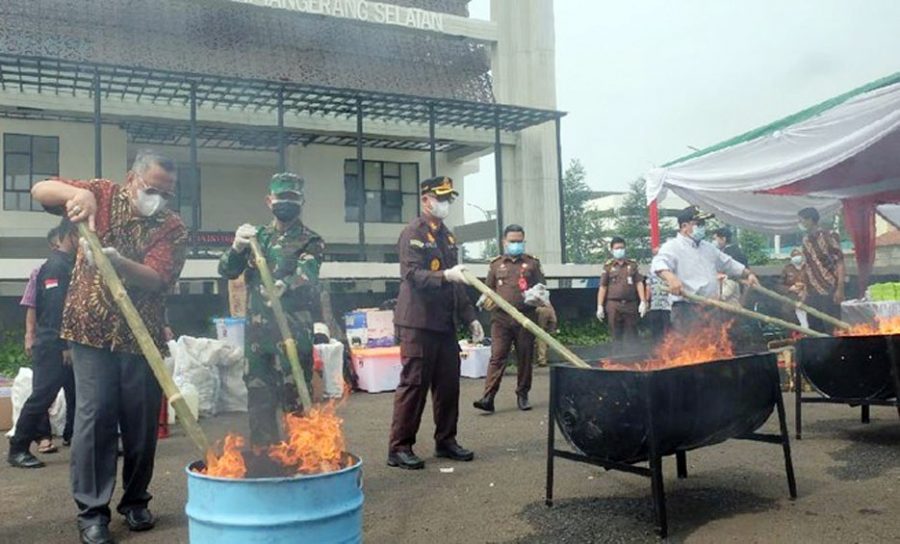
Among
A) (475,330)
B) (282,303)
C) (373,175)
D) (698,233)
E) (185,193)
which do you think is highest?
(373,175)

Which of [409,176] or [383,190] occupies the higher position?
[409,176]

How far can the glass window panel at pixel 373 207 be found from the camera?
23453mm

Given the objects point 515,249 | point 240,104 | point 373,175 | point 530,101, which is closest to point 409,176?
point 373,175

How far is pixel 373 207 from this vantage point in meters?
23.6

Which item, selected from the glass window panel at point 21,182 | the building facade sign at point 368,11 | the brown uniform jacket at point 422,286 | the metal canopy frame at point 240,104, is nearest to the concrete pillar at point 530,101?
the metal canopy frame at point 240,104

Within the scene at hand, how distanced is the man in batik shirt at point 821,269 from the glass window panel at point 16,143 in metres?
18.5

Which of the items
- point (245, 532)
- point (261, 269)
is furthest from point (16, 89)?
point (245, 532)

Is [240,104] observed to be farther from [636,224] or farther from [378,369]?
[636,224]

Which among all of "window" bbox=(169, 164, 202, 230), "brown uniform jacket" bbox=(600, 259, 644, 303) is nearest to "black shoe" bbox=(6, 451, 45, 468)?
"brown uniform jacket" bbox=(600, 259, 644, 303)

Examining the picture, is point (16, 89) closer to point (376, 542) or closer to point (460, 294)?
point (460, 294)

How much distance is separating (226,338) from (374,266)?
551 centimetres

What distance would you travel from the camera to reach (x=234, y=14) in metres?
18.5

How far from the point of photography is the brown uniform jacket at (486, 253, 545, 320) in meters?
7.71

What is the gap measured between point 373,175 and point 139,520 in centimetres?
2031
